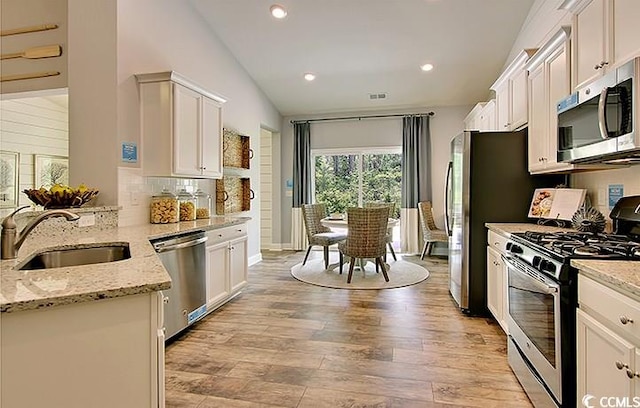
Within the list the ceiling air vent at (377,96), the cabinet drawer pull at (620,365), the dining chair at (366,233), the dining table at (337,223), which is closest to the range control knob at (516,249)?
the cabinet drawer pull at (620,365)

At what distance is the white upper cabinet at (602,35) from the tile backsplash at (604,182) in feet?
2.20

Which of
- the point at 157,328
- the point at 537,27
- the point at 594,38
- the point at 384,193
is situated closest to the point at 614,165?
the point at 594,38

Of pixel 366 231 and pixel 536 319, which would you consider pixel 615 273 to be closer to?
pixel 536 319

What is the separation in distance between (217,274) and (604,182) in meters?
3.34

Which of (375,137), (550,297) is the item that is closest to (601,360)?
(550,297)

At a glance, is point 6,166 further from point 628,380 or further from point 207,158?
point 628,380

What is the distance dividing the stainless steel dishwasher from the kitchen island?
1.52 meters

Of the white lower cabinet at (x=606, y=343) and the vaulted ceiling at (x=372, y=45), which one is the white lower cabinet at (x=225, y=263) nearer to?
the vaulted ceiling at (x=372, y=45)

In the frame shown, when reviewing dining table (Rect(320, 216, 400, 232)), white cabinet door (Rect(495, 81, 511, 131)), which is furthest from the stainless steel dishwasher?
white cabinet door (Rect(495, 81, 511, 131))

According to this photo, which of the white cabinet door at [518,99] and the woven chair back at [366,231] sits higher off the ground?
the white cabinet door at [518,99]

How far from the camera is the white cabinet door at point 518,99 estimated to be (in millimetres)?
3334

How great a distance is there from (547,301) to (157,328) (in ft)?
5.87

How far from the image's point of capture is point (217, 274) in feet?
11.9

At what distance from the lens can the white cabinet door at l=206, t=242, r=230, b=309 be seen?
11.3ft
